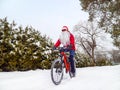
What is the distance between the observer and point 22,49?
35.0ft

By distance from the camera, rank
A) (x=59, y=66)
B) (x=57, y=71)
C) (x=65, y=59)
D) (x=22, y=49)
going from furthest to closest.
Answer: (x=22, y=49), (x=65, y=59), (x=59, y=66), (x=57, y=71)

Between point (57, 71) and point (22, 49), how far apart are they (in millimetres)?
3957

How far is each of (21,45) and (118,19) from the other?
9.11 meters

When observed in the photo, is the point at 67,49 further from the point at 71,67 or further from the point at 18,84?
the point at 18,84

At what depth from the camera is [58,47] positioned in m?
7.23

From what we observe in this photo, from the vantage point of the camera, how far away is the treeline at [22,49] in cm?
1045

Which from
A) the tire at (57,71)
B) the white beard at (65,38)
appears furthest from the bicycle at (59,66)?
the white beard at (65,38)

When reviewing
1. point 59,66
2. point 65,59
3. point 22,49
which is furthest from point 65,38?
point 22,49

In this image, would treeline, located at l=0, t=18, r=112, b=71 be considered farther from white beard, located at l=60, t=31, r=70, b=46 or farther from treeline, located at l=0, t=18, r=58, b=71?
white beard, located at l=60, t=31, r=70, b=46

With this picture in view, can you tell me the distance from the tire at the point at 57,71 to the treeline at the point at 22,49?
365 cm

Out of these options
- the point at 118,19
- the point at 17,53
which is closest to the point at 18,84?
the point at 17,53

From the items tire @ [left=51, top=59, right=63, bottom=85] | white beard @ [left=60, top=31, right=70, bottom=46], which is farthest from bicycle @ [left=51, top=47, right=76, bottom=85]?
white beard @ [left=60, top=31, right=70, bottom=46]

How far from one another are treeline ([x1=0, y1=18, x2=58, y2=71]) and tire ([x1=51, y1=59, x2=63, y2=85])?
365 centimetres

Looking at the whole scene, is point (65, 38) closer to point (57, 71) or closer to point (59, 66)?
point (59, 66)
